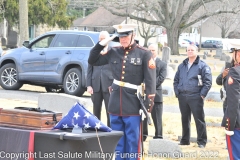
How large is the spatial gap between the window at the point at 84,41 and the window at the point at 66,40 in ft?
0.75

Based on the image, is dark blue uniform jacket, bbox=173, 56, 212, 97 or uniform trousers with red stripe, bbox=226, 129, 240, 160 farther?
dark blue uniform jacket, bbox=173, 56, 212, 97

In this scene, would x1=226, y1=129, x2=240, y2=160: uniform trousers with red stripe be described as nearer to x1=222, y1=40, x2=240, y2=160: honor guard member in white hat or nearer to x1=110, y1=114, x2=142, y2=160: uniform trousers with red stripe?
x1=222, y1=40, x2=240, y2=160: honor guard member in white hat

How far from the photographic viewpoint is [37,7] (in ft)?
170

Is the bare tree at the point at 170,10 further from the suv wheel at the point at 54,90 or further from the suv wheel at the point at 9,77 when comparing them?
the suv wheel at the point at 9,77

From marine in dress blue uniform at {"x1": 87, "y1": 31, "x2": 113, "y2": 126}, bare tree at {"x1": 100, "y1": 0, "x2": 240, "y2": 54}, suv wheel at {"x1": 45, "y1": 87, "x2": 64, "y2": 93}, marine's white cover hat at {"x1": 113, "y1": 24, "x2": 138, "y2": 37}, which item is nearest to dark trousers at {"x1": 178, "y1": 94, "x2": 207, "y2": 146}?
marine in dress blue uniform at {"x1": 87, "y1": 31, "x2": 113, "y2": 126}

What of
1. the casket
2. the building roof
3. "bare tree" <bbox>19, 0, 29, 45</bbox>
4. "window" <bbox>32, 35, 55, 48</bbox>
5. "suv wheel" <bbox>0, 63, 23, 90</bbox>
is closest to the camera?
the casket

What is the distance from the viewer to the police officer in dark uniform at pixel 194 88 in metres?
10.4

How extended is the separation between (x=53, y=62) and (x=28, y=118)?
34.9 ft

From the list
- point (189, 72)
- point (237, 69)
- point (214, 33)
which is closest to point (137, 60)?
point (237, 69)

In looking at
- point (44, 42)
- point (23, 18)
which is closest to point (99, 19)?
point (23, 18)

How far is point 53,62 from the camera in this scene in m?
17.5

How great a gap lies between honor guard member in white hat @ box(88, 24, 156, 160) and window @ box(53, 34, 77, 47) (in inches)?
374

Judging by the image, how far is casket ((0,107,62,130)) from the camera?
682 centimetres

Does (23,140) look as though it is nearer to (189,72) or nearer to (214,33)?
(189,72)
